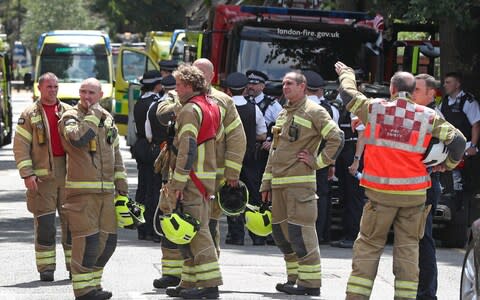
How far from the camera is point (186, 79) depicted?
35.0ft

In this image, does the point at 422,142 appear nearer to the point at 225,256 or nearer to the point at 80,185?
the point at 80,185

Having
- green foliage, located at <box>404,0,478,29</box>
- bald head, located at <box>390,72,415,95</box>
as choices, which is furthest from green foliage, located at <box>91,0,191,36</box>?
bald head, located at <box>390,72,415,95</box>

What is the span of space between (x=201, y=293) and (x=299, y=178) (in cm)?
139

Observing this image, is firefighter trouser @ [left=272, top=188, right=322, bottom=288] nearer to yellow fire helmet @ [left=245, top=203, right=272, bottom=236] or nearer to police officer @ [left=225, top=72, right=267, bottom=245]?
yellow fire helmet @ [left=245, top=203, right=272, bottom=236]

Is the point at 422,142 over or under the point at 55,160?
over

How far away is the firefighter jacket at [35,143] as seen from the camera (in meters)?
11.9

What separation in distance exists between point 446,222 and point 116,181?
553cm

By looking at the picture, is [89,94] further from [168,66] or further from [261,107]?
[261,107]

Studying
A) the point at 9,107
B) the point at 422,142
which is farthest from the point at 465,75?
the point at 9,107

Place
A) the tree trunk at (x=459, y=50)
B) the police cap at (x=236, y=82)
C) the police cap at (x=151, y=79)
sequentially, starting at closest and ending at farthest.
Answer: the police cap at (x=236, y=82) → the police cap at (x=151, y=79) → the tree trunk at (x=459, y=50)

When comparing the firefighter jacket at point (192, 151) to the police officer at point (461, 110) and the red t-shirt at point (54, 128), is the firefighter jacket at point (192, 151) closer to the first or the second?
the red t-shirt at point (54, 128)

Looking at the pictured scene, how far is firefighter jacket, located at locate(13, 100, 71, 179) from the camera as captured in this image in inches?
470

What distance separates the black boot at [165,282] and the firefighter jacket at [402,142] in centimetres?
220

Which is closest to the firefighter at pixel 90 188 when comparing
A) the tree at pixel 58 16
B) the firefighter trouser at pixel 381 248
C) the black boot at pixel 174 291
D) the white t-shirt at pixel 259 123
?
the black boot at pixel 174 291
